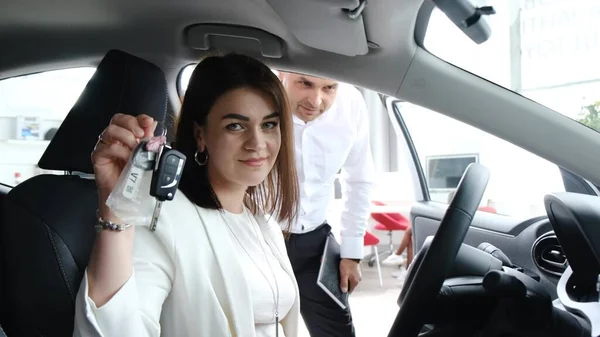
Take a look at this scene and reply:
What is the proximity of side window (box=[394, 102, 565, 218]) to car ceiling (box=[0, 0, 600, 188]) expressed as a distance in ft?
0.25

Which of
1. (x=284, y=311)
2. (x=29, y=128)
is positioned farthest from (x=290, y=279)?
(x=29, y=128)

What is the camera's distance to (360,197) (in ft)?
6.64

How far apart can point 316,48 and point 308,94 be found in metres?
0.43

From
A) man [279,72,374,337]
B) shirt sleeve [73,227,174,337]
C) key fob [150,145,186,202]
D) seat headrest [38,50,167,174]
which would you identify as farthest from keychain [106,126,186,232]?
man [279,72,374,337]

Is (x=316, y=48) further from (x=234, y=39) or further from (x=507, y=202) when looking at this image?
(x=507, y=202)

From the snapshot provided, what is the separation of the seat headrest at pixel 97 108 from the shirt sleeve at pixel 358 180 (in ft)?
2.83

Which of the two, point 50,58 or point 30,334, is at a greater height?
point 50,58

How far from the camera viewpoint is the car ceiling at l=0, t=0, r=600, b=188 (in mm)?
1017

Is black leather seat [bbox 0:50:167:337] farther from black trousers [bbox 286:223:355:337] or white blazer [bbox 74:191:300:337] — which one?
black trousers [bbox 286:223:355:337]

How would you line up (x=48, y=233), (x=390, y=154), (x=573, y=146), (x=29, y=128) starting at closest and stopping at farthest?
(x=573, y=146)
(x=48, y=233)
(x=29, y=128)
(x=390, y=154)

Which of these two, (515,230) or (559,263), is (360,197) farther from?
(559,263)

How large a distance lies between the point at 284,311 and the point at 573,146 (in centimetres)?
72

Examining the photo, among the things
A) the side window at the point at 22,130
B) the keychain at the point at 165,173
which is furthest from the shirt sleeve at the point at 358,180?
the side window at the point at 22,130

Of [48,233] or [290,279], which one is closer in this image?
[48,233]
